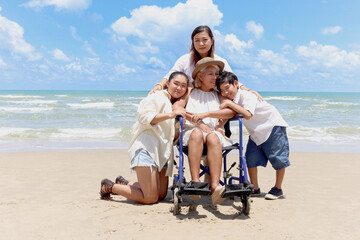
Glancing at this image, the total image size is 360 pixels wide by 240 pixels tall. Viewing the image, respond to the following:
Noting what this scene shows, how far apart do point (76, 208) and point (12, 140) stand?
6.44 m

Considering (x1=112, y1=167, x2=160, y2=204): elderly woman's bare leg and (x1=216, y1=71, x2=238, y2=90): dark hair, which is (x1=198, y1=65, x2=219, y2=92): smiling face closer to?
(x1=216, y1=71, x2=238, y2=90): dark hair

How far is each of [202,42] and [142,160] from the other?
4.59 feet

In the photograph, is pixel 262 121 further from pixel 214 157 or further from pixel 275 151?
pixel 214 157

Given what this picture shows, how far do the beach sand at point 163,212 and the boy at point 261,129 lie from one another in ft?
1.35

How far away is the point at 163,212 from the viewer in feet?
10.5

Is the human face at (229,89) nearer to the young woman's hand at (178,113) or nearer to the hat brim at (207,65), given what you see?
the hat brim at (207,65)

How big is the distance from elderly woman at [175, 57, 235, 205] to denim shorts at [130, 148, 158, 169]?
394mm

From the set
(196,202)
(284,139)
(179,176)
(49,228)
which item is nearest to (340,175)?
(284,139)

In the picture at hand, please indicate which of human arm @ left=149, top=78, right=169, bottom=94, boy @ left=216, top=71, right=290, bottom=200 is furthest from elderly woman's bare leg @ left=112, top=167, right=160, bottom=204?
boy @ left=216, top=71, right=290, bottom=200

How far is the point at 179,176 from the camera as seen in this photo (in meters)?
3.09

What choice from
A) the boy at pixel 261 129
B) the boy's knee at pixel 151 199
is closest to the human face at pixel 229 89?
the boy at pixel 261 129

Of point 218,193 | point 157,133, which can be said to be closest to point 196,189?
point 218,193

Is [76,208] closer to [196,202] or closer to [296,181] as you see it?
[196,202]

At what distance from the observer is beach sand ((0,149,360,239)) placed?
2736 mm
